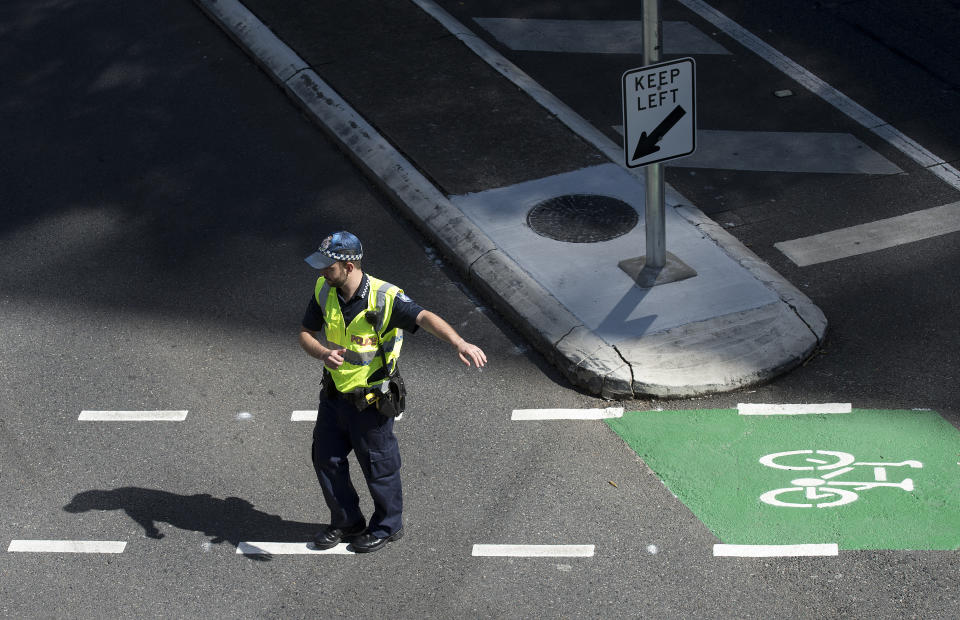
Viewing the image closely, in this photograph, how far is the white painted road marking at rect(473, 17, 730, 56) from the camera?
12680 mm

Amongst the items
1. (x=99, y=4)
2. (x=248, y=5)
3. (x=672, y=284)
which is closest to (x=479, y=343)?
(x=672, y=284)

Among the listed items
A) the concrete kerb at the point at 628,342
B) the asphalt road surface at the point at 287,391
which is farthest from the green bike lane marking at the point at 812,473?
the concrete kerb at the point at 628,342

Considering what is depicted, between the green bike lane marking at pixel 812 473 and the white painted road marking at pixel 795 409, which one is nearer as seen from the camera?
the green bike lane marking at pixel 812 473

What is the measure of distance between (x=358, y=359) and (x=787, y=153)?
5.96 meters

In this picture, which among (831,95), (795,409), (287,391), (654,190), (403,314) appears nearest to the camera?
(403,314)

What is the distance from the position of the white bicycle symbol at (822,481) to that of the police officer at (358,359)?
206 cm


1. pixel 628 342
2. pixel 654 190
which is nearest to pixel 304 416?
pixel 628 342

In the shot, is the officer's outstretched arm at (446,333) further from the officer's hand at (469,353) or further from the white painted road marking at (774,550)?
the white painted road marking at (774,550)

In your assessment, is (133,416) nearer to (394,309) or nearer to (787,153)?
(394,309)

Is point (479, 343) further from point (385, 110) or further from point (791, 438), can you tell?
point (385, 110)

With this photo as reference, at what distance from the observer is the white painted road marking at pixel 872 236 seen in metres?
9.08

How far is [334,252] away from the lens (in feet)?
19.4

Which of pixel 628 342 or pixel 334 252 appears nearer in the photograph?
pixel 334 252

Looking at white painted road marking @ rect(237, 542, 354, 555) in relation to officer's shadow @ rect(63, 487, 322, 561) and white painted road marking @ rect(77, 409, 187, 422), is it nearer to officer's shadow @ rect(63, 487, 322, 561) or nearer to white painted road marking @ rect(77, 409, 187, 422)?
officer's shadow @ rect(63, 487, 322, 561)
